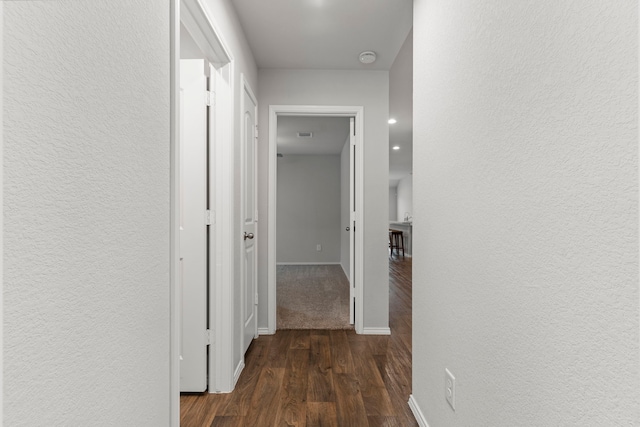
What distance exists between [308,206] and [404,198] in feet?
21.5

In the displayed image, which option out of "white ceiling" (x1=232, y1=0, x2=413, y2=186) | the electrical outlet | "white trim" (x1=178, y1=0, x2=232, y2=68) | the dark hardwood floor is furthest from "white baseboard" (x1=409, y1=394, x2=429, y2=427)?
"white ceiling" (x1=232, y1=0, x2=413, y2=186)

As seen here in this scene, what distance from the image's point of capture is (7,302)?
22.2 inches

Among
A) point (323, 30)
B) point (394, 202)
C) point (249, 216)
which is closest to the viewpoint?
point (323, 30)

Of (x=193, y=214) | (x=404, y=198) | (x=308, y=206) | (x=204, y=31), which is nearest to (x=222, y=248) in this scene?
(x=193, y=214)

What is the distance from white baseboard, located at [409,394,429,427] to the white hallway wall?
3.98 ft

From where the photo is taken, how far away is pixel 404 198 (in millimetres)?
13141

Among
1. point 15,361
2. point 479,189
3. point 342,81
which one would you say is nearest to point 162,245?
point 15,361

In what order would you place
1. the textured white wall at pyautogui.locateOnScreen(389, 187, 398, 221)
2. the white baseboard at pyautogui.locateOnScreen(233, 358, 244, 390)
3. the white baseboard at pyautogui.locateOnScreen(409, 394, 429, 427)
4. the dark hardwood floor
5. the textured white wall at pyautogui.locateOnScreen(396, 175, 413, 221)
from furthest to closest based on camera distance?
the textured white wall at pyautogui.locateOnScreen(389, 187, 398, 221) → the textured white wall at pyautogui.locateOnScreen(396, 175, 413, 221) → the white baseboard at pyautogui.locateOnScreen(233, 358, 244, 390) → the dark hardwood floor → the white baseboard at pyautogui.locateOnScreen(409, 394, 429, 427)

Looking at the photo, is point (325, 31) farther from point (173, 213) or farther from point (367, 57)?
point (173, 213)

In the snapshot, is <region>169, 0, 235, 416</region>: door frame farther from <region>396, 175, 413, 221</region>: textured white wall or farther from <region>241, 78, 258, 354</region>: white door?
<region>396, 175, 413, 221</region>: textured white wall

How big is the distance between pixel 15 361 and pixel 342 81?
118 inches

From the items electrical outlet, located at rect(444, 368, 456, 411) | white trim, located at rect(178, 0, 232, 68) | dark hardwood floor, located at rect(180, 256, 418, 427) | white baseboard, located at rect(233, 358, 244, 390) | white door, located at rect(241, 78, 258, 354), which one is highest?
white trim, located at rect(178, 0, 232, 68)

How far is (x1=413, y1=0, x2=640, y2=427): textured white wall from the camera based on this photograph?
2.06ft

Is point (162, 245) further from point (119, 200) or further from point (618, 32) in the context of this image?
point (618, 32)
